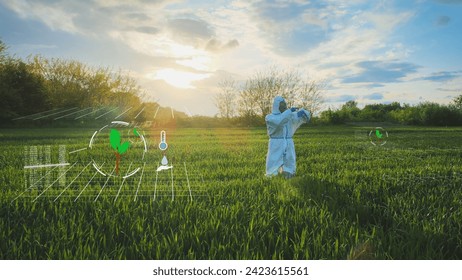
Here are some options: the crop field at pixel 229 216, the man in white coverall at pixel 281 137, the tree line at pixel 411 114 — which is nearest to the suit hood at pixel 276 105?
the man in white coverall at pixel 281 137

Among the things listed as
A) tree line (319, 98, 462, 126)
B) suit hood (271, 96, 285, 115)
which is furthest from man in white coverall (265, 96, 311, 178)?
tree line (319, 98, 462, 126)

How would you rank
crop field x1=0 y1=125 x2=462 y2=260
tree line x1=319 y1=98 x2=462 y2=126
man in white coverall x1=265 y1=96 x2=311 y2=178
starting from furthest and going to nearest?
tree line x1=319 y1=98 x2=462 y2=126 < man in white coverall x1=265 y1=96 x2=311 y2=178 < crop field x1=0 y1=125 x2=462 y2=260

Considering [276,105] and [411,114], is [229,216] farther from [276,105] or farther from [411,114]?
[411,114]

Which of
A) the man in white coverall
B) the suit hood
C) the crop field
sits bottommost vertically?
the crop field

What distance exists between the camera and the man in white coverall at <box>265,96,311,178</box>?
5430 millimetres

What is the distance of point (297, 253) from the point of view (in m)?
2.59

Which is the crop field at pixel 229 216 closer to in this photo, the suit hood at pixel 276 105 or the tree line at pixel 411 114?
the suit hood at pixel 276 105

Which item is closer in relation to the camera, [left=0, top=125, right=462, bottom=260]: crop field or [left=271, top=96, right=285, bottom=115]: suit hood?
[left=0, top=125, right=462, bottom=260]: crop field

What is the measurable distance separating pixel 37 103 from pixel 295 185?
7.53 meters

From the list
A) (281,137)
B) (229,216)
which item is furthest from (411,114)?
(229,216)

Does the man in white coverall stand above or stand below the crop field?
above

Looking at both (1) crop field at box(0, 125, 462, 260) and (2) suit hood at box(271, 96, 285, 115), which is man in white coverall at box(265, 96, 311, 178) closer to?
(2) suit hood at box(271, 96, 285, 115)

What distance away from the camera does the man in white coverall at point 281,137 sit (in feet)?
17.8

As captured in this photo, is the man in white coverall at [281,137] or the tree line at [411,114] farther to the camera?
the tree line at [411,114]
